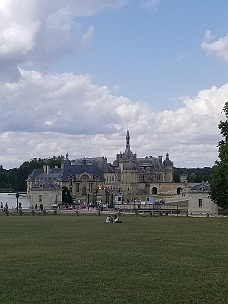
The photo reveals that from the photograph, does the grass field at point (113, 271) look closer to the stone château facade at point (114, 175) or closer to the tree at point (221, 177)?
the tree at point (221, 177)

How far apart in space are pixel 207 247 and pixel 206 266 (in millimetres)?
5815

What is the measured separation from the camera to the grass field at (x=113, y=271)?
45.9ft

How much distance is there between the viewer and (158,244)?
25672 millimetres

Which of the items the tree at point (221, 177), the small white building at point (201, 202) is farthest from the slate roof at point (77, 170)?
the tree at point (221, 177)

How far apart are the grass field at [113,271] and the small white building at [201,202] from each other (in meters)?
40.4

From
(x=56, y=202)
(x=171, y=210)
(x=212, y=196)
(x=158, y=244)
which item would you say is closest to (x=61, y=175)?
(x=56, y=202)

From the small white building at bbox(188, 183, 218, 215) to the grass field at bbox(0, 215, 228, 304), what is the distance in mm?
40433

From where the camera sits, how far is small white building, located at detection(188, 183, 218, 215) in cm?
6775

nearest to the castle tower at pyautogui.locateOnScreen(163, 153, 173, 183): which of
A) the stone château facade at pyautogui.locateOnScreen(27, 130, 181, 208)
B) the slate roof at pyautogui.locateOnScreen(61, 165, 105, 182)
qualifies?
the stone château facade at pyautogui.locateOnScreen(27, 130, 181, 208)

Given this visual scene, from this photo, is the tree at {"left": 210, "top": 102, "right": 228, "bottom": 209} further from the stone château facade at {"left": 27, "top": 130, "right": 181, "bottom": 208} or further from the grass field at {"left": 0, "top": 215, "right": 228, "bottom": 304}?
the stone château facade at {"left": 27, "top": 130, "right": 181, "bottom": 208}

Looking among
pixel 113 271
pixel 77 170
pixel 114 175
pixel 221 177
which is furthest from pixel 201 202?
pixel 114 175

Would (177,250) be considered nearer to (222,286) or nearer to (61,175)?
(222,286)

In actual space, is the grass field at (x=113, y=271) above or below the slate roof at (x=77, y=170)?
below

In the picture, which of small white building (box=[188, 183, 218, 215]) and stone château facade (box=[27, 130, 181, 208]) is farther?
stone château facade (box=[27, 130, 181, 208])
